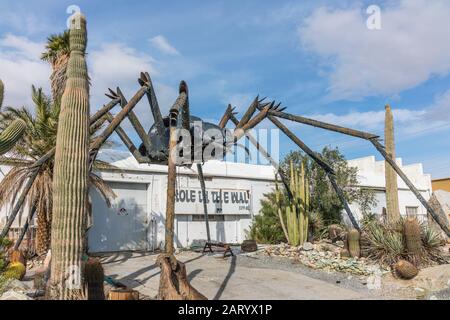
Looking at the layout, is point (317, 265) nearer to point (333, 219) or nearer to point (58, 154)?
point (58, 154)

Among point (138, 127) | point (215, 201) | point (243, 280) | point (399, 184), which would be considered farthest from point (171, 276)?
point (399, 184)

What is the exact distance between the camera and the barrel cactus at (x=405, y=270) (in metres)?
8.27

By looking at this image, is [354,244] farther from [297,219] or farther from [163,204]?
[163,204]

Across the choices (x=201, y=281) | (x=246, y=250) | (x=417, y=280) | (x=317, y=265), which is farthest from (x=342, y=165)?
(x=201, y=281)

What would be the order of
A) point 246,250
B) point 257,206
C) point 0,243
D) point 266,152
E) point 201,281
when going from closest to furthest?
point 0,243
point 201,281
point 266,152
point 246,250
point 257,206

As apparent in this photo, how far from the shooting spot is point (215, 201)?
17.7 meters

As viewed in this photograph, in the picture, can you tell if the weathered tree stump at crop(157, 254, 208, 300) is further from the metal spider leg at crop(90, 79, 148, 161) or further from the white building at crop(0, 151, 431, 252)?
the white building at crop(0, 151, 431, 252)

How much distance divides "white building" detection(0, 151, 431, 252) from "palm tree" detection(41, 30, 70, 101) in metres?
3.05

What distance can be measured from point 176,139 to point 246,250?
6.95 m

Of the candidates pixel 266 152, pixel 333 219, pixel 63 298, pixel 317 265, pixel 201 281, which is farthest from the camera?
pixel 333 219

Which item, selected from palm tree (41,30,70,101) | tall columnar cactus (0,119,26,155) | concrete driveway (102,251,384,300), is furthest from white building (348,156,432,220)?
tall columnar cactus (0,119,26,155)

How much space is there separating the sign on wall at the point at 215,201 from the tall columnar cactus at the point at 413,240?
9378 mm

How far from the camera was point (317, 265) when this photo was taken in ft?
32.4
